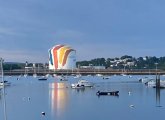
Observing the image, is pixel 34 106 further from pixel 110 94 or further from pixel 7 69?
pixel 7 69

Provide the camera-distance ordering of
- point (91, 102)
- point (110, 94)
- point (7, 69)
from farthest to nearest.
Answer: point (7, 69), point (110, 94), point (91, 102)

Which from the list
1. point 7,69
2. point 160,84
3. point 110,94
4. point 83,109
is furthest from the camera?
point 7,69

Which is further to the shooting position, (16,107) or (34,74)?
(34,74)

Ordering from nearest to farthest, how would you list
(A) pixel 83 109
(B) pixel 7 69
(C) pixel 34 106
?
(A) pixel 83 109 < (C) pixel 34 106 < (B) pixel 7 69

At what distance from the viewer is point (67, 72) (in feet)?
534

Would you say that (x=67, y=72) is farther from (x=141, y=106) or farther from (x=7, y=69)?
(x=141, y=106)

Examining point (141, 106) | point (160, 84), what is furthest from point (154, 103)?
point (160, 84)

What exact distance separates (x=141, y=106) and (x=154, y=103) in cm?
336

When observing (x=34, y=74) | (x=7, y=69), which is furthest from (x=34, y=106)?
(x=7, y=69)

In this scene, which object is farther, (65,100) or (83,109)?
(65,100)

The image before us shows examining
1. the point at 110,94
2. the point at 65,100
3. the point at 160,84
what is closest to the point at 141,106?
the point at 65,100

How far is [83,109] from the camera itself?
144 ft

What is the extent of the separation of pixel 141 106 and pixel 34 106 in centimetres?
1068

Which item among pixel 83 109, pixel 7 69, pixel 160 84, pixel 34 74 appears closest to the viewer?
pixel 83 109
